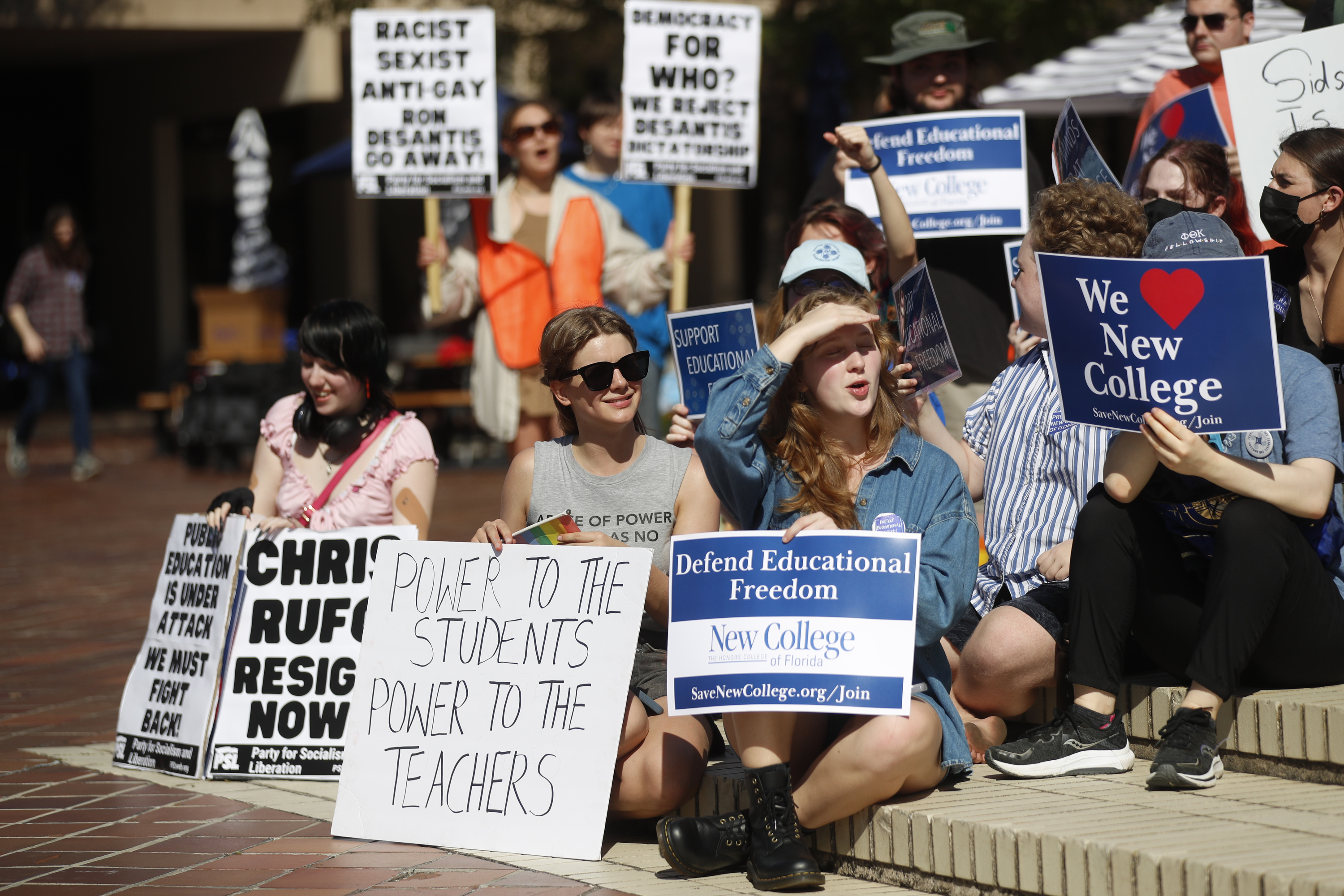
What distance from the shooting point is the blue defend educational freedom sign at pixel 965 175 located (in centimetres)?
612

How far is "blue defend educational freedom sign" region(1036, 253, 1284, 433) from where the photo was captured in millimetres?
3652

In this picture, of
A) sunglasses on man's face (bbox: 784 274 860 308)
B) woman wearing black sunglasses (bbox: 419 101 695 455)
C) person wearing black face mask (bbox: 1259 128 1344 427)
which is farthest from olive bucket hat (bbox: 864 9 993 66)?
sunglasses on man's face (bbox: 784 274 860 308)

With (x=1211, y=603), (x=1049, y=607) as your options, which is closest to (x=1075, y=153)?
(x=1049, y=607)

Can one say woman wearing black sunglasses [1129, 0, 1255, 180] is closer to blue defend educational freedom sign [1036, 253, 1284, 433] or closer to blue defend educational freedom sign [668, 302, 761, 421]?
blue defend educational freedom sign [668, 302, 761, 421]

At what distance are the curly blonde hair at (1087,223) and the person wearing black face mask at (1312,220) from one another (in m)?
0.45

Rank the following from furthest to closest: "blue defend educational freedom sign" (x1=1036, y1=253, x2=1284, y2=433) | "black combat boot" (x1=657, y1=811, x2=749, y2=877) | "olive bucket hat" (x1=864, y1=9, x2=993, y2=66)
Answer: "olive bucket hat" (x1=864, y1=9, x2=993, y2=66) < "black combat boot" (x1=657, y1=811, x2=749, y2=877) < "blue defend educational freedom sign" (x1=1036, y1=253, x2=1284, y2=433)

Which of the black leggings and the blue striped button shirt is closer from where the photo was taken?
the black leggings

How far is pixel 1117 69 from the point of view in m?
9.34

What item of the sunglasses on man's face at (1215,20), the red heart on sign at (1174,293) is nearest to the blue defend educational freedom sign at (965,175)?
the sunglasses on man's face at (1215,20)

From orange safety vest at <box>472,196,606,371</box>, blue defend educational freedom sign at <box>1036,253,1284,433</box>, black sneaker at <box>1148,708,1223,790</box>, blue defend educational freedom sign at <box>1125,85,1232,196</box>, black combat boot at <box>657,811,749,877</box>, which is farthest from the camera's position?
orange safety vest at <box>472,196,606,371</box>

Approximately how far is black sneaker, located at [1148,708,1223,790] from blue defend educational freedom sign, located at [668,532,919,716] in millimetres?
604

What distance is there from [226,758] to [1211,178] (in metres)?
3.44

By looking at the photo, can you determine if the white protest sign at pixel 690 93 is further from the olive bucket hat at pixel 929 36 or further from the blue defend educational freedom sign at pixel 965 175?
the blue defend educational freedom sign at pixel 965 175

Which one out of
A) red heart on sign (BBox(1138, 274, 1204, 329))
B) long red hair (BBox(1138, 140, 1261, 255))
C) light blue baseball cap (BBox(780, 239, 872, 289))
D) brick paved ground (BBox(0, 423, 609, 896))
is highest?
long red hair (BBox(1138, 140, 1261, 255))
